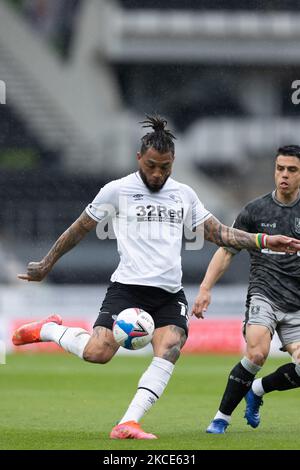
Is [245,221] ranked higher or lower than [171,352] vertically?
higher

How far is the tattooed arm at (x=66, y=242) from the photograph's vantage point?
349 inches

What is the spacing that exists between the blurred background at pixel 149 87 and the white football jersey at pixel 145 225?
20.8 metres

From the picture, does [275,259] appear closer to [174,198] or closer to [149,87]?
[174,198]

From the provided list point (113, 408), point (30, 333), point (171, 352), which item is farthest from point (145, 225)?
point (113, 408)

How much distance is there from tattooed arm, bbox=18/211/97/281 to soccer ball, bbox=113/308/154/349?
0.82 m

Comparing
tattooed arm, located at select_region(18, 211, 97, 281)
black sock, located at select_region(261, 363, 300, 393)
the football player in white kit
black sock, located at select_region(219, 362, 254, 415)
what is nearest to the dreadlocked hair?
the football player in white kit

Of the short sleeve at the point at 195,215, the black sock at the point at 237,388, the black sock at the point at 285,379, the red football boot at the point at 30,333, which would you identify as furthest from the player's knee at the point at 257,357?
the red football boot at the point at 30,333

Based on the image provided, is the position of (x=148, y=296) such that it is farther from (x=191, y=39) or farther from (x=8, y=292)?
(x=191, y=39)

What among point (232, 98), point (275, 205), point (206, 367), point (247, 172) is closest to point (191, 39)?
point (232, 98)

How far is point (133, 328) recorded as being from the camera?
825cm

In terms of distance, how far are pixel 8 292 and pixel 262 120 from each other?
12.3 meters

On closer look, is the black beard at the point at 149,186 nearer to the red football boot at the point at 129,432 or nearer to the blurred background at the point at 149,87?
the red football boot at the point at 129,432

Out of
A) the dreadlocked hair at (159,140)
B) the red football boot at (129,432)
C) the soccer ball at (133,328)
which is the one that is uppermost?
the dreadlocked hair at (159,140)

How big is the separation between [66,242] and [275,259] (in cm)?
171
